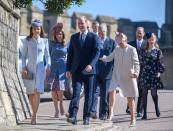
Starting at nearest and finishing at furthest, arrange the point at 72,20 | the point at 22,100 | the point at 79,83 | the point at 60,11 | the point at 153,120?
the point at 60,11 < the point at 79,83 < the point at 22,100 < the point at 153,120 < the point at 72,20

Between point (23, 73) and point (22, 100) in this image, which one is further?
point (22, 100)

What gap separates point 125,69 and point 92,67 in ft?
5.24

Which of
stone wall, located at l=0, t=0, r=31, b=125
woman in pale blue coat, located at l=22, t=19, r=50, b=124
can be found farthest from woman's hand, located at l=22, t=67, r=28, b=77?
stone wall, located at l=0, t=0, r=31, b=125

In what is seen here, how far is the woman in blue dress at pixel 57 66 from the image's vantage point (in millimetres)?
12133

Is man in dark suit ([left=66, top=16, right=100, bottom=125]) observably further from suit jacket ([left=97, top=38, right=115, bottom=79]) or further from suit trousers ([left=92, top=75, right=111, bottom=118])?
suit jacket ([left=97, top=38, right=115, bottom=79])

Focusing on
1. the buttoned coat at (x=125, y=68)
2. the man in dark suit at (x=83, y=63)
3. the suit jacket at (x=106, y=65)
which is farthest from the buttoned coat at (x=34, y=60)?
the suit jacket at (x=106, y=65)

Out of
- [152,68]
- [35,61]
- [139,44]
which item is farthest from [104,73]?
[35,61]

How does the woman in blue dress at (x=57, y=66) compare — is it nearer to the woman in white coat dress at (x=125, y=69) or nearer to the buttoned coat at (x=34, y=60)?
the woman in white coat dress at (x=125, y=69)

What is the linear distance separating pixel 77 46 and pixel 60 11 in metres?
1.15

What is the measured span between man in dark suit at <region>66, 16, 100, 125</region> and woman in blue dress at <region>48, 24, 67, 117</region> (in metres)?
1.55

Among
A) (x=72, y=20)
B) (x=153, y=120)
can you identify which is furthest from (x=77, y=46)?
(x=72, y=20)

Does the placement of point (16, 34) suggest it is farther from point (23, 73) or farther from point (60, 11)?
point (60, 11)

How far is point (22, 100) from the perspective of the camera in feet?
38.0

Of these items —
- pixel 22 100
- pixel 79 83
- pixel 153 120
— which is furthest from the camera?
pixel 153 120
